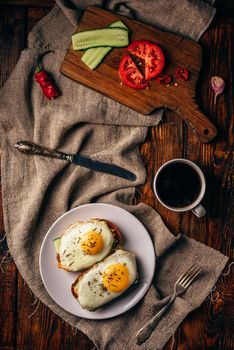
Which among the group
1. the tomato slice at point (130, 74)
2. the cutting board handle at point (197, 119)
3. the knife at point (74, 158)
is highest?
the tomato slice at point (130, 74)

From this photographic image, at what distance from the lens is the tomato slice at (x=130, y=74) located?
91.0 inches

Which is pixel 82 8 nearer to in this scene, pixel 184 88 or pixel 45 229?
pixel 184 88

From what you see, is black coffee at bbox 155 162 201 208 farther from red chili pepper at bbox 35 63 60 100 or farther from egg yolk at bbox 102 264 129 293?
red chili pepper at bbox 35 63 60 100

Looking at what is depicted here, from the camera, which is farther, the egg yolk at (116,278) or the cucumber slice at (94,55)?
the cucumber slice at (94,55)

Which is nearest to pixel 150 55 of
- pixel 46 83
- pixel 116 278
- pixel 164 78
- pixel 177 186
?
pixel 164 78

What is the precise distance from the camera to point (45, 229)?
2.34m

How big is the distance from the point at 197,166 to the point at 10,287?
104 cm

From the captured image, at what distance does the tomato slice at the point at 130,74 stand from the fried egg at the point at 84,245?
2.14ft

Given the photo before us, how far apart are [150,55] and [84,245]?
0.93 metres

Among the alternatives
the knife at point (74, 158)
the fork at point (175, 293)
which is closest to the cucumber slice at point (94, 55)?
the knife at point (74, 158)

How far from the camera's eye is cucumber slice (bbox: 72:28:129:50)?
7.60 feet

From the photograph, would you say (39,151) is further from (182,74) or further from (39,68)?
(182,74)

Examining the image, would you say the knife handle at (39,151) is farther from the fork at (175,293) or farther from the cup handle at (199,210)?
the fork at (175,293)

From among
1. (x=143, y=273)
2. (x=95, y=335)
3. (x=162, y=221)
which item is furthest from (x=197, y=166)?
(x=95, y=335)
